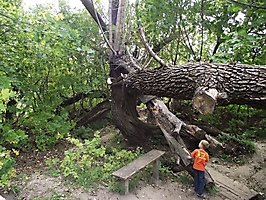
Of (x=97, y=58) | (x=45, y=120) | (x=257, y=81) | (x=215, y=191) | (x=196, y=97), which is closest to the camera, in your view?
(x=257, y=81)

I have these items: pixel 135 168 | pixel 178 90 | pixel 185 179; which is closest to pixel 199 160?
pixel 185 179

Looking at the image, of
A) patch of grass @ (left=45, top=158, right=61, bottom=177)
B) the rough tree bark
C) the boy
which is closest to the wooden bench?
the rough tree bark

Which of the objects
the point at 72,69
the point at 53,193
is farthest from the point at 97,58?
the point at 53,193

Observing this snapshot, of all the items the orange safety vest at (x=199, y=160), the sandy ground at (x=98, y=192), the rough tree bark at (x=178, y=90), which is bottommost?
the sandy ground at (x=98, y=192)

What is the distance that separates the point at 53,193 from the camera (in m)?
3.74

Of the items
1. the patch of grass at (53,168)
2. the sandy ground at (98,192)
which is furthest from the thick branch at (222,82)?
the patch of grass at (53,168)

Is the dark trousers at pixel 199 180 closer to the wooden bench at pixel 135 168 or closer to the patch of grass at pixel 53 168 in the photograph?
the wooden bench at pixel 135 168

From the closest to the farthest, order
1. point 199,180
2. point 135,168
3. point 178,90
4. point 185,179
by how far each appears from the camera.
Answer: point 178,90
point 135,168
point 199,180
point 185,179

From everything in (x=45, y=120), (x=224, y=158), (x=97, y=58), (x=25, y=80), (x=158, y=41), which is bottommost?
(x=224, y=158)

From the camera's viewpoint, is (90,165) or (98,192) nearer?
(98,192)

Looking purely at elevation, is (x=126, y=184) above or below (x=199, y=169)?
below

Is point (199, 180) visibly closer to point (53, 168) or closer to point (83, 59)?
point (53, 168)

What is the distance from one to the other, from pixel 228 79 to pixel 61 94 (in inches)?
207

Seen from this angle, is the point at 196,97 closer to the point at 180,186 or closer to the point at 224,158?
the point at 180,186
